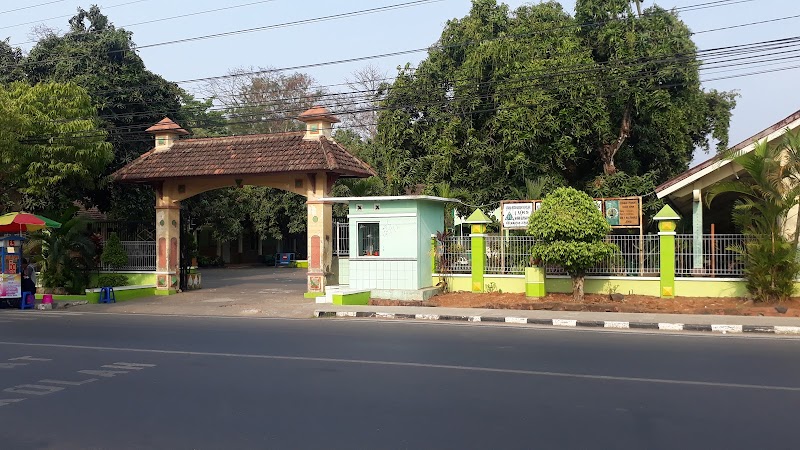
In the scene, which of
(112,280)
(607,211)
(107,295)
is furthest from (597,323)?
(112,280)

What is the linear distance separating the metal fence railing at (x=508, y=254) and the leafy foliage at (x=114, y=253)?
13022 mm

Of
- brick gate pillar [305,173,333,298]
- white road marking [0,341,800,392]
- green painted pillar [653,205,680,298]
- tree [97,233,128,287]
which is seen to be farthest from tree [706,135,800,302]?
tree [97,233,128,287]

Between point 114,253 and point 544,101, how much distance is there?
16.1 metres

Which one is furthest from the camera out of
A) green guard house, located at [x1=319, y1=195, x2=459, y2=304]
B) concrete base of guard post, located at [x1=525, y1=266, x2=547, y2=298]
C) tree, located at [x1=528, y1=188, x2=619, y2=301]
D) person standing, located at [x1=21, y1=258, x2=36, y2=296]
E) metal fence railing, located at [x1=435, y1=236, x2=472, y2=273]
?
metal fence railing, located at [x1=435, y1=236, x2=472, y2=273]

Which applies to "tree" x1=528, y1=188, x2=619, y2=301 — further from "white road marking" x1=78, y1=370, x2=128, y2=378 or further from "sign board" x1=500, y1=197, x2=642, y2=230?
"white road marking" x1=78, y1=370, x2=128, y2=378

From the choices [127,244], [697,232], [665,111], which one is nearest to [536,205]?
[697,232]

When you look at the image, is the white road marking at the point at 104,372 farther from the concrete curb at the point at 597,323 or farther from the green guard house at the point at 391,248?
the green guard house at the point at 391,248

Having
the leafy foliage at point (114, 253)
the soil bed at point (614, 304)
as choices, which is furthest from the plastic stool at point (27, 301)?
the soil bed at point (614, 304)

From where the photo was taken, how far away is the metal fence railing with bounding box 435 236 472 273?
69.8ft

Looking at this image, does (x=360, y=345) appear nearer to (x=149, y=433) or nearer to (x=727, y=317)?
(x=149, y=433)

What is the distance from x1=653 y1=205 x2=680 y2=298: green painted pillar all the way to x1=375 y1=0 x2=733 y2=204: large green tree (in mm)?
6064

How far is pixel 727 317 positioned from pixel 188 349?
461 inches

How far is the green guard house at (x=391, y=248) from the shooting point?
2025 centimetres

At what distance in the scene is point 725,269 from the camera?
18219 millimetres
